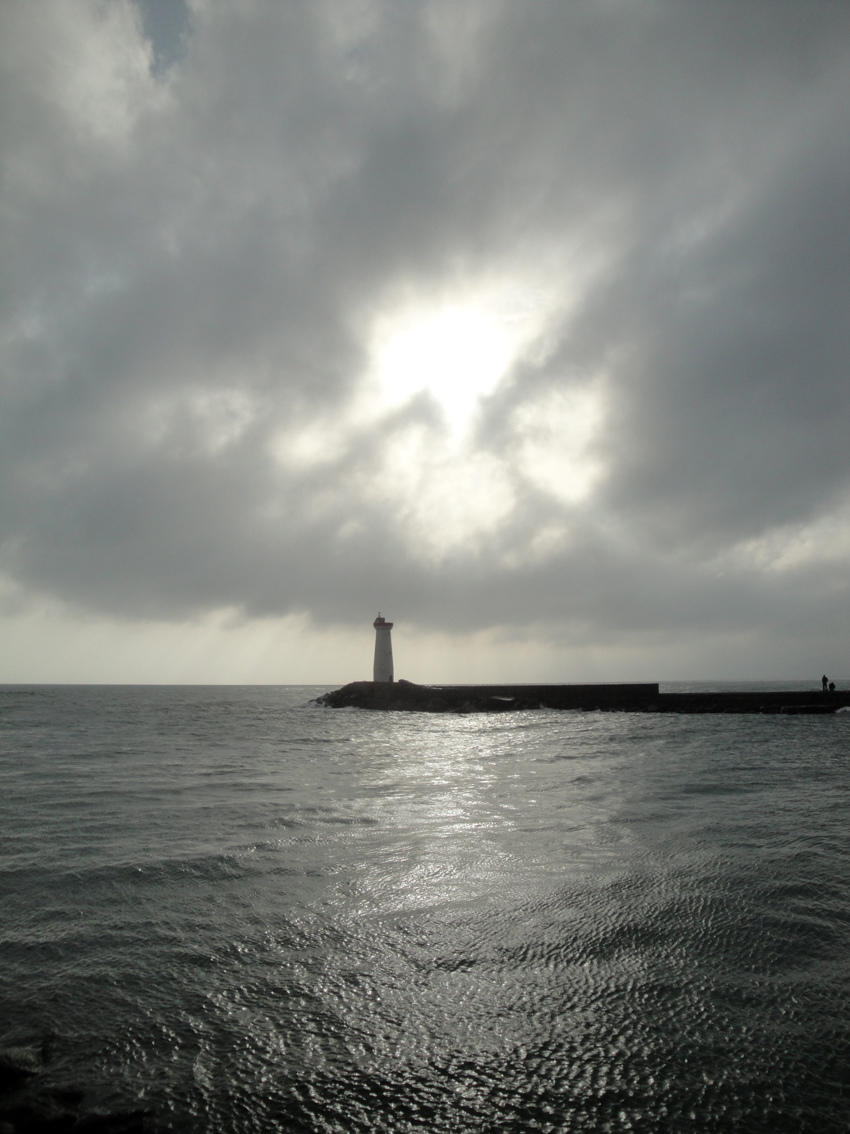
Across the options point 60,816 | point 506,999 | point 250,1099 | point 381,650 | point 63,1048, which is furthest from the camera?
point 381,650

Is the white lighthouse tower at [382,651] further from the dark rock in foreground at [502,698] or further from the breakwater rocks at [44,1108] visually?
the breakwater rocks at [44,1108]

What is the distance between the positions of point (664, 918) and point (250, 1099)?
442 centimetres

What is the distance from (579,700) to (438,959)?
45.4m

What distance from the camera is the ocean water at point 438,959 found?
4.04 meters

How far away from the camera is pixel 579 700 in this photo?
162 feet

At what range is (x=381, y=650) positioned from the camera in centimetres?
5528

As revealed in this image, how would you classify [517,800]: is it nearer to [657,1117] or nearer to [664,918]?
[664,918]

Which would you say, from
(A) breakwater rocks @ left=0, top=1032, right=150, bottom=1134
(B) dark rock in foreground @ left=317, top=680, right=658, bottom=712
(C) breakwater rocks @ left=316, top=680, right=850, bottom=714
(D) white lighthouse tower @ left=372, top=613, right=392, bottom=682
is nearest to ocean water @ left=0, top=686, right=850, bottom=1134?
(A) breakwater rocks @ left=0, top=1032, right=150, bottom=1134

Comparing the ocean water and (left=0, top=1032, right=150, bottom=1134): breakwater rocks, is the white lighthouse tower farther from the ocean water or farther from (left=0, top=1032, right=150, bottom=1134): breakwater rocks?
(left=0, top=1032, right=150, bottom=1134): breakwater rocks

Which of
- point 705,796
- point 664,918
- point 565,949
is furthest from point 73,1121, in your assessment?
point 705,796

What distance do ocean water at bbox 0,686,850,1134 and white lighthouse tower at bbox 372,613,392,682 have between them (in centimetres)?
4024

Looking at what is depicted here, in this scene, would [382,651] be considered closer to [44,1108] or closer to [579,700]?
[579,700]

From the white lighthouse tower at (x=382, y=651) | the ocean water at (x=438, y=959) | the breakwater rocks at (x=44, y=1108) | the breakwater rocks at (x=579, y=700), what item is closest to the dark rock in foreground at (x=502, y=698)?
the breakwater rocks at (x=579, y=700)

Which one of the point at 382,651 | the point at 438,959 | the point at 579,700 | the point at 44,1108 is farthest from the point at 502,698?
the point at 44,1108
